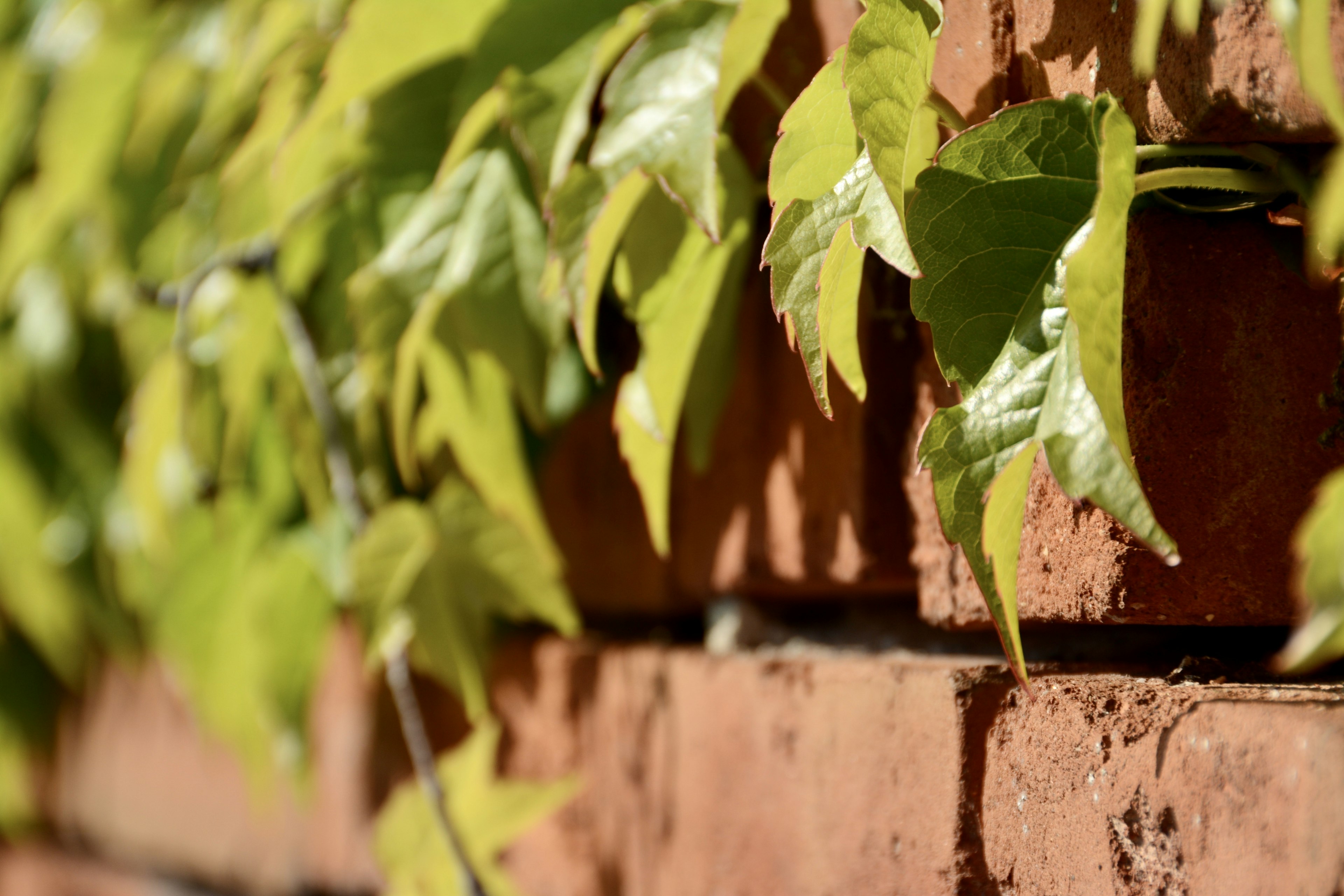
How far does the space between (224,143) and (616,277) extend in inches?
16.0

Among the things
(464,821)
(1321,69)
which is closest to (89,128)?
(464,821)

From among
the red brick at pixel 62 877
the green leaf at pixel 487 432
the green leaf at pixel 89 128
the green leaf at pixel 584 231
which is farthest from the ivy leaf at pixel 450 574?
the red brick at pixel 62 877

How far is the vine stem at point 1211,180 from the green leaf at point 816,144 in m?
0.08

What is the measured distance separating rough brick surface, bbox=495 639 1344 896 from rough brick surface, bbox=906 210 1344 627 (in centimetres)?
3

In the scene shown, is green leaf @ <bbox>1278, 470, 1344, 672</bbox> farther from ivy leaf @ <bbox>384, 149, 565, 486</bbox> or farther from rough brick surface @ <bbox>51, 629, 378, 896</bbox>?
rough brick surface @ <bbox>51, 629, 378, 896</bbox>

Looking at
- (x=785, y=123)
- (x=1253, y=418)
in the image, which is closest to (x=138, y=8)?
(x=785, y=123)

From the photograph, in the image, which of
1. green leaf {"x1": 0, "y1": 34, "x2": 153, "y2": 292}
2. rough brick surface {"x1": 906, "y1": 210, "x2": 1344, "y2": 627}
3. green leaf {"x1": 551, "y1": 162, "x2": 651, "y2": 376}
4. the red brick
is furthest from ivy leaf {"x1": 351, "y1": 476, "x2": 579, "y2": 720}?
the red brick

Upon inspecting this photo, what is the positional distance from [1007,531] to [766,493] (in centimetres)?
23

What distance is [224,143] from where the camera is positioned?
691 millimetres

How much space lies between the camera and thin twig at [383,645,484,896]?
1.72 ft

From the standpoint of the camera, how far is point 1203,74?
0.99 feet

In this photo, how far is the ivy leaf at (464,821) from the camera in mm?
535

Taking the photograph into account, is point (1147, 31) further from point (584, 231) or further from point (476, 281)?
point (476, 281)

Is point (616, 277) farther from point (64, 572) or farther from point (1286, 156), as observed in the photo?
point (64, 572)
